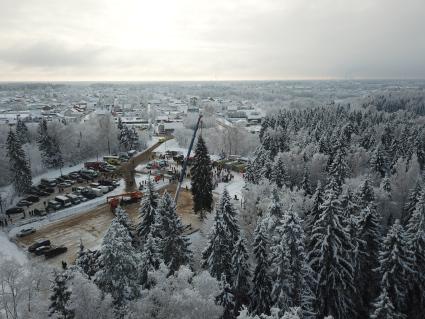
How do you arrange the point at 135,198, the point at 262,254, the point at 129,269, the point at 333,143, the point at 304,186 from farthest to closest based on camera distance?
the point at 333,143
the point at 135,198
the point at 304,186
the point at 262,254
the point at 129,269

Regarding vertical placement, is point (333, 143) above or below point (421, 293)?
above

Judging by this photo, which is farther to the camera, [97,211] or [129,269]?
[97,211]

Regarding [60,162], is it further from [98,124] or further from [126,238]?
[126,238]

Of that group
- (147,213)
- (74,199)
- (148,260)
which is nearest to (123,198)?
(74,199)

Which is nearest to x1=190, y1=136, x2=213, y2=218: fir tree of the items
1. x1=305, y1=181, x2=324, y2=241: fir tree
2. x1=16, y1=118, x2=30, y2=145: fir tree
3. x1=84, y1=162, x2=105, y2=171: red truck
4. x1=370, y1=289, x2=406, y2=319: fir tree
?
x1=305, y1=181, x2=324, y2=241: fir tree

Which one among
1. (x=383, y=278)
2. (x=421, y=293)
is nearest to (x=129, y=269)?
(x=383, y=278)

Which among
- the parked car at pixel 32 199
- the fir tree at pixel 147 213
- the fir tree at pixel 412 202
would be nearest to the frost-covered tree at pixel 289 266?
the fir tree at pixel 147 213

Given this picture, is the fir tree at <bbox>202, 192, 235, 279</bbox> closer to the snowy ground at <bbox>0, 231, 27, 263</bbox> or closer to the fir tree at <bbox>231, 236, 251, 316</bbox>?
the fir tree at <bbox>231, 236, 251, 316</bbox>

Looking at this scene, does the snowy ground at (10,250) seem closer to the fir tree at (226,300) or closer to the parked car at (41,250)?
the parked car at (41,250)
